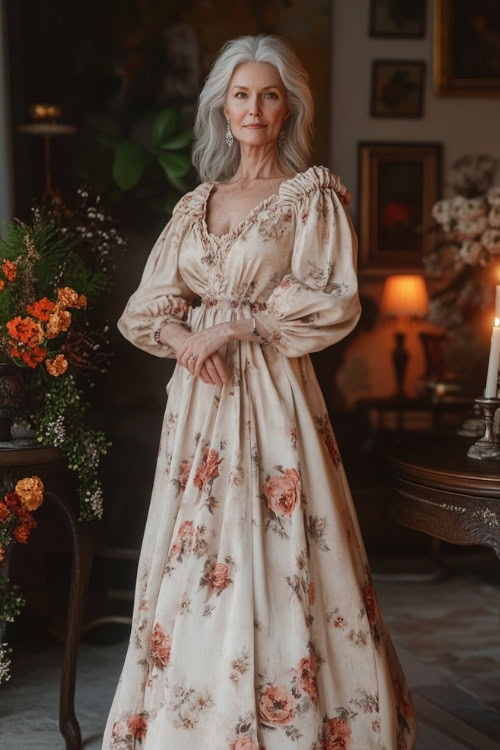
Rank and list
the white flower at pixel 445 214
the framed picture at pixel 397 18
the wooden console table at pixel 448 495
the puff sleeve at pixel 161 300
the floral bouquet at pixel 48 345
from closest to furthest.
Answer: the wooden console table at pixel 448 495 → the puff sleeve at pixel 161 300 → the floral bouquet at pixel 48 345 → the white flower at pixel 445 214 → the framed picture at pixel 397 18

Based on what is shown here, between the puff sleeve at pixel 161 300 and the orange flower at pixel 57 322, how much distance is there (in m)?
0.16

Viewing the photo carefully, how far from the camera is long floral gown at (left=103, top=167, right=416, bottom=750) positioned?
7.36 feet

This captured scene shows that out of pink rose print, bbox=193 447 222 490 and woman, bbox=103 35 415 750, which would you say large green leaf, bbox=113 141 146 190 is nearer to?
woman, bbox=103 35 415 750

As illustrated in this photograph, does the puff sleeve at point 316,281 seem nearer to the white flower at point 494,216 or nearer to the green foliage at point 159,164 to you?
the green foliage at point 159,164

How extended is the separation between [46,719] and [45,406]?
3.27 ft

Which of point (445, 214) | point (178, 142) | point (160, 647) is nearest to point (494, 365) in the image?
point (160, 647)

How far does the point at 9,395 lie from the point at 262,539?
2.79 ft

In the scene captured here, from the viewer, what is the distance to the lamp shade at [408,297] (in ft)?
19.8

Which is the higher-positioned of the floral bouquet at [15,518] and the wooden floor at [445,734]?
the floral bouquet at [15,518]

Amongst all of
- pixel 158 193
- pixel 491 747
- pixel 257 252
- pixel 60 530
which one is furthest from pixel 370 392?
pixel 257 252

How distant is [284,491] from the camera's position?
236 cm

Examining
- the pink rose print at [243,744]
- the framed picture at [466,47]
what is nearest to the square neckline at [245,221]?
the pink rose print at [243,744]

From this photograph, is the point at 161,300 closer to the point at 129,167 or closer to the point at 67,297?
the point at 67,297

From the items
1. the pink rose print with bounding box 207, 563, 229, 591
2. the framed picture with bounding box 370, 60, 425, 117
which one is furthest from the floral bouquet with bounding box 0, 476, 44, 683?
the framed picture with bounding box 370, 60, 425, 117
